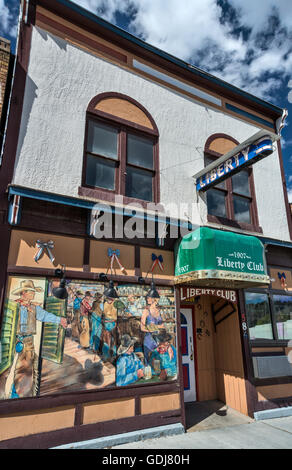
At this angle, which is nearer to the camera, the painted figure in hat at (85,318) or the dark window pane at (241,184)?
the painted figure in hat at (85,318)

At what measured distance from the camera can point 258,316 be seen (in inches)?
318

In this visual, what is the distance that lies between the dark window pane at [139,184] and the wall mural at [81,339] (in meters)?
2.32

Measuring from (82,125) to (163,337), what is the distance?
17.0 feet

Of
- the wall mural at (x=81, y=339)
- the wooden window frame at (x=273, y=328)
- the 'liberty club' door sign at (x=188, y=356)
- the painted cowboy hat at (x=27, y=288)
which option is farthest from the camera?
the 'liberty club' door sign at (x=188, y=356)

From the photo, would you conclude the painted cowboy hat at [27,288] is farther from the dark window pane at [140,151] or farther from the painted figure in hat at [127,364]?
the dark window pane at [140,151]

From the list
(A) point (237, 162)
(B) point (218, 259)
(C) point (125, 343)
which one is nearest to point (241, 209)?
(A) point (237, 162)

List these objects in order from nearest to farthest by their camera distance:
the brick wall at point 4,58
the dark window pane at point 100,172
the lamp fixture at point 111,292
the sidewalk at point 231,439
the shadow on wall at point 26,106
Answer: the sidewalk at point 231,439, the lamp fixture at point 111,292, the shadow on wall at point 26,106, the brick wall at point 4,58, the dark window pane at point 100,172

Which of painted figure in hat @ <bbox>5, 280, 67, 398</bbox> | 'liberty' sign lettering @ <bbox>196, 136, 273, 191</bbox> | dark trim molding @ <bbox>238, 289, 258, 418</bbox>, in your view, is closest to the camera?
painted figure in hat @ <bbox>5, 280, 67, 398</bbox>

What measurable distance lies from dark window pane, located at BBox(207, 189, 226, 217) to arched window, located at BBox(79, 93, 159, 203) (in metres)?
1.84

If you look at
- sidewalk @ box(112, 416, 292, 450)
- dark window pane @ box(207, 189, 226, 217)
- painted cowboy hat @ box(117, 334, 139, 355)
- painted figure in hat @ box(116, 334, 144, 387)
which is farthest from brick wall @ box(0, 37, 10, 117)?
sidewalk @ box(112, 416, 292, 450)

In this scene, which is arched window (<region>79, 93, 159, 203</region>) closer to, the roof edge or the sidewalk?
the roof edge

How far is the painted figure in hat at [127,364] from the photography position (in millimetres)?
5887

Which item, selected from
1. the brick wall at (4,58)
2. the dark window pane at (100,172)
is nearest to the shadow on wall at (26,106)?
the brick wall at (4,58)

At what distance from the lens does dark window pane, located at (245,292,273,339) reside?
25.9 feet
